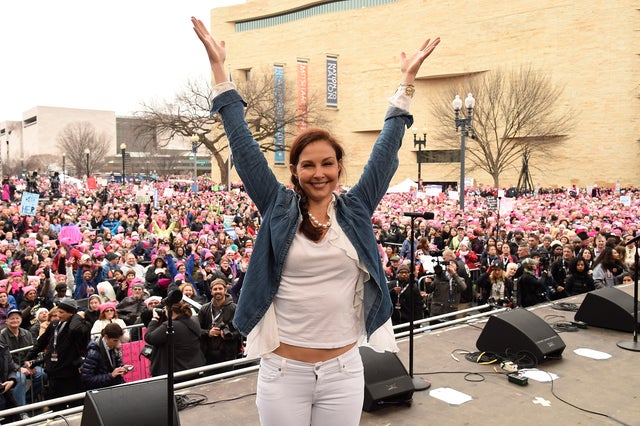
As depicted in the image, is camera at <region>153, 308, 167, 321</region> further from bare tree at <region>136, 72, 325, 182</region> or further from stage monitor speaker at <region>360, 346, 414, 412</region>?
bare tree at <region>136, 72, 325, 182</region>

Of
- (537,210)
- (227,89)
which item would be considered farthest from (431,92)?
(227,89)

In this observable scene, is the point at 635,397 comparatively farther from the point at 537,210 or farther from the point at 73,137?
the point at 73,137

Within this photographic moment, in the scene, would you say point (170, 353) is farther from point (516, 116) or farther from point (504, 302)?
point (516, 116)

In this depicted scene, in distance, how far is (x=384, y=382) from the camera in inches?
204

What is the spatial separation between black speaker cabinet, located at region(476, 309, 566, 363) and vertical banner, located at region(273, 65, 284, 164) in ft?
153

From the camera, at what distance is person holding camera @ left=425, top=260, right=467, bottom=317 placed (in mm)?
9352

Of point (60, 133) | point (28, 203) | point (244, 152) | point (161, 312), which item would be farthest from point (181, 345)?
point (60, 133)

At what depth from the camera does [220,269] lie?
36.8 ft

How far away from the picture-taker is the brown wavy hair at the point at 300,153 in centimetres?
206

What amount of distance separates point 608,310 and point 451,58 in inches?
1765

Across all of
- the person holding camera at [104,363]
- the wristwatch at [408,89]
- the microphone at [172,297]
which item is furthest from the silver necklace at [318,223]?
the person holding camera at [104,363]

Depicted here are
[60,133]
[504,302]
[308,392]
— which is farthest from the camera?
[60,133]

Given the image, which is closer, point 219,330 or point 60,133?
point 219,330

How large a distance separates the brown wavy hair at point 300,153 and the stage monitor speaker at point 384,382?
3349mm
